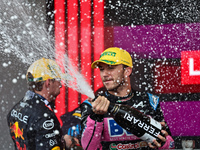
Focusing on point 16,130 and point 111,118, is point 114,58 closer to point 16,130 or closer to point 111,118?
point 111,118

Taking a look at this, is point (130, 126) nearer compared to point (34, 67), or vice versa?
point (130, 126)

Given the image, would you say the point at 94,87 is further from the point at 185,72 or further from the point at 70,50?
the point at 185,72

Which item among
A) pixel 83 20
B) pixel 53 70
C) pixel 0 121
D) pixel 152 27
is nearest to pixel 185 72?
pixel 152 27

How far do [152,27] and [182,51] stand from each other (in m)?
0.51

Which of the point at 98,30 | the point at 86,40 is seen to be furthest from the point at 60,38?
the point at 98,30

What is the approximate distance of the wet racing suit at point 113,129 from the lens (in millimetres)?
1539

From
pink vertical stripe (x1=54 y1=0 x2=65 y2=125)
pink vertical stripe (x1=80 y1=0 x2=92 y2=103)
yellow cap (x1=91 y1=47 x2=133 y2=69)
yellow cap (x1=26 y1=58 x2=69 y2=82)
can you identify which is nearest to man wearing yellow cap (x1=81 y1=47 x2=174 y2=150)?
yellow cap (x1=91 y1=47 x2=133 y2=69)

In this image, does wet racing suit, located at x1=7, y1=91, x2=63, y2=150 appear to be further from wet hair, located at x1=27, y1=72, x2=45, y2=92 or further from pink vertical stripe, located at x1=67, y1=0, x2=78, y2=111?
pink vertical stripe, located at x1=67, y1=0, x2=78, y2=111

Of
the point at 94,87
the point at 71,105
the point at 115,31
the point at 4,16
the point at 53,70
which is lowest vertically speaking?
the point at 71,105

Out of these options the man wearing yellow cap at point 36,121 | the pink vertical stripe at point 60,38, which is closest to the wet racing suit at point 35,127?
the man wearing yellow cap at point 36,121

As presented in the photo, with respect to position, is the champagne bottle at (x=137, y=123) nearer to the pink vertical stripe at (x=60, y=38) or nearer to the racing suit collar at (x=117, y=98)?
the racing suit collar at (x=117, y=98)

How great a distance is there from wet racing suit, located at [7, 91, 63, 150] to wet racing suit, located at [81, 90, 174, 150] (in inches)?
7.6

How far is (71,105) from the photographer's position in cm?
314

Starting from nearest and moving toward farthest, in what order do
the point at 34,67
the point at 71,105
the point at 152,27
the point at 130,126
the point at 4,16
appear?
the point at 130,126
the point at 34,67
the point at 71,105
the point at 152,27
the point at 4,16
